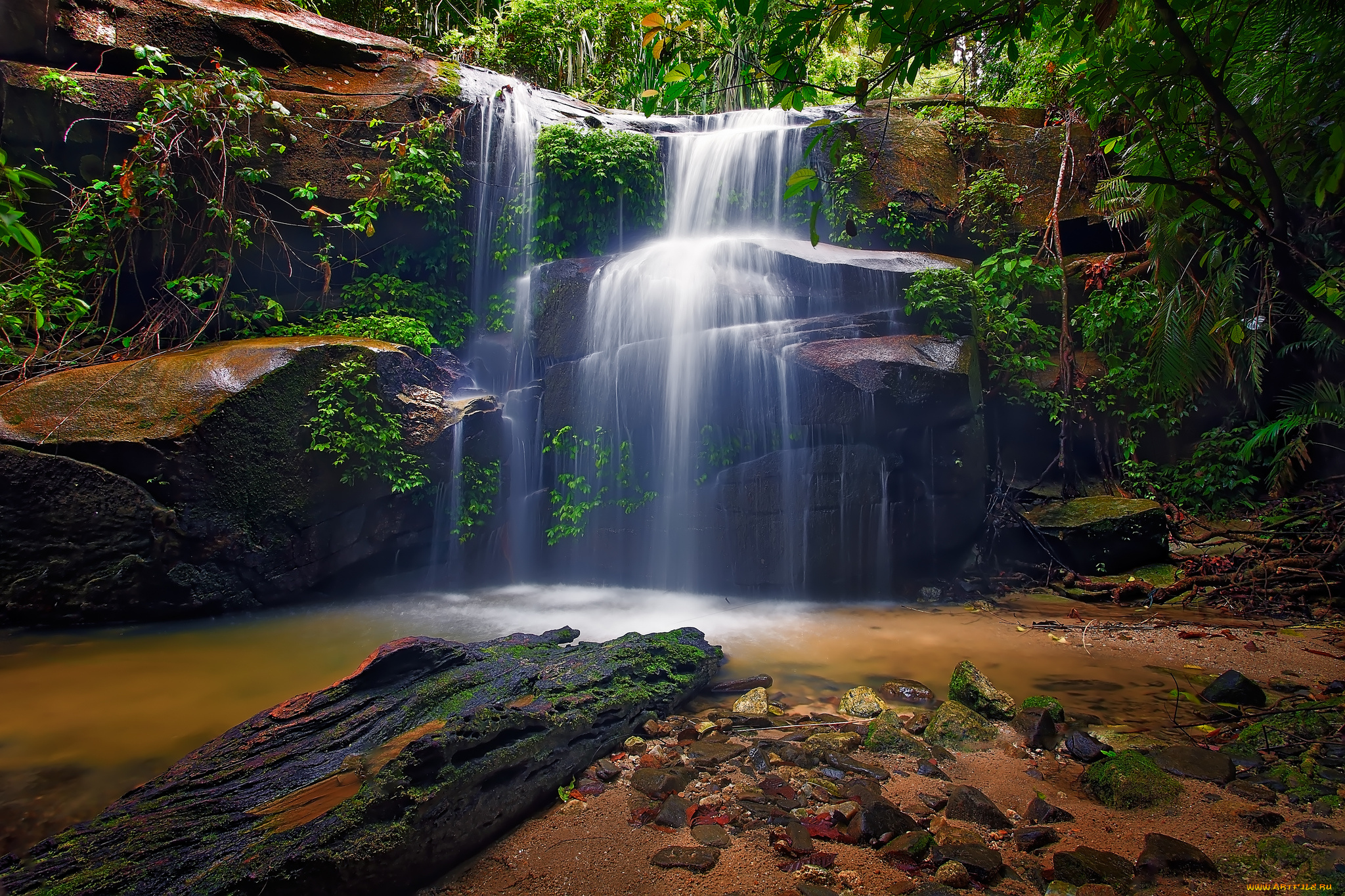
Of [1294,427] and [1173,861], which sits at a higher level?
[1294,427]

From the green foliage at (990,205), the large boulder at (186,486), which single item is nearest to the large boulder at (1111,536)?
the green foliage at (990,205)

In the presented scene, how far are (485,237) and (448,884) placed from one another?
8.76 metres

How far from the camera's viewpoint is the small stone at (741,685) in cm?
374

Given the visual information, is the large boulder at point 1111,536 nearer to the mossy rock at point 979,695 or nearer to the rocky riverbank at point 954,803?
the rocky riverbank at point 954,803

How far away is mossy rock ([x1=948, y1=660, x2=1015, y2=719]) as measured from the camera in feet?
10.4

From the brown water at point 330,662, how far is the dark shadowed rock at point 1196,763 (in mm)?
598

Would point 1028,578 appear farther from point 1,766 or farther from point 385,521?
point 1,766

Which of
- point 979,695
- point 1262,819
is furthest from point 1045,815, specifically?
point 979,695

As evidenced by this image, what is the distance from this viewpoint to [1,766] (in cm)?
267

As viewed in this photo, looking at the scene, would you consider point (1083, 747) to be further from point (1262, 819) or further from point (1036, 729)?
point (1262, 819)

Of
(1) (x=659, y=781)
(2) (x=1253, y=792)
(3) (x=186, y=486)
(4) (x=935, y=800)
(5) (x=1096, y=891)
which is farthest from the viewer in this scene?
(3) (x=186, y=486)

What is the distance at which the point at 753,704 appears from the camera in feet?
11.1

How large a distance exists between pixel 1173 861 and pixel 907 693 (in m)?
1.78

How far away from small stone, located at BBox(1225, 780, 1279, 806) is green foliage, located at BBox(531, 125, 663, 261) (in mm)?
8906
